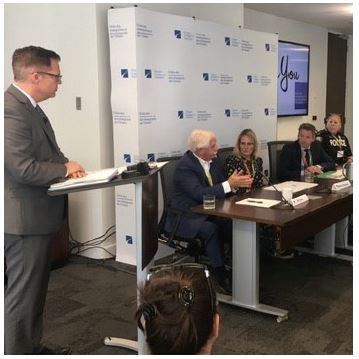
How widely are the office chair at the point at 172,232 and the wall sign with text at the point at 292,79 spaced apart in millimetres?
3802

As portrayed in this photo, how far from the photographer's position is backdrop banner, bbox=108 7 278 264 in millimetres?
3801

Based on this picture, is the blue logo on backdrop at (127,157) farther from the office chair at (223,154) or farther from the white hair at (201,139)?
the office chair at (223,154)

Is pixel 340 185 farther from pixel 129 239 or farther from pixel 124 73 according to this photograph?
pixel 124 73

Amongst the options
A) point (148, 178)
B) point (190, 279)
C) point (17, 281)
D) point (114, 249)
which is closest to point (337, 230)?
point (114, 249)

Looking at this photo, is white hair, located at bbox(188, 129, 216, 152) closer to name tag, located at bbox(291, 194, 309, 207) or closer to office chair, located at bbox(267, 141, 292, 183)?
name tag, located at bbox(291, 194, 309, 207)

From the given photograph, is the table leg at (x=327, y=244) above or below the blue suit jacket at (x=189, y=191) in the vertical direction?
below

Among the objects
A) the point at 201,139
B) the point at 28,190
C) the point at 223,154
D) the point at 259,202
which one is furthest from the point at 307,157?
the point at 28,190

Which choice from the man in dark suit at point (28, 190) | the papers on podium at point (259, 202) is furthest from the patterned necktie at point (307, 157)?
the man in dark suit at point (28, 190)

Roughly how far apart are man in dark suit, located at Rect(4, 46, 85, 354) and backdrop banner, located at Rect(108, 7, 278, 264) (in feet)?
5.07

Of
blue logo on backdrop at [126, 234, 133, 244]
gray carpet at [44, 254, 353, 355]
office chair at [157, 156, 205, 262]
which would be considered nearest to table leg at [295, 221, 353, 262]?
gray carpet at [44, 254, 353, 355]

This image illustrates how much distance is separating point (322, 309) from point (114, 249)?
1880 mm

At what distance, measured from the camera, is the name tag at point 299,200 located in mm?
3042

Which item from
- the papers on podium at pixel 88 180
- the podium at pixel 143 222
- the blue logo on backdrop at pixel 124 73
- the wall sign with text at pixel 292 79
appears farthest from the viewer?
the wall sign with text at pixel 292 79

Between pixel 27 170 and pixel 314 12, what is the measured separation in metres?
5.71
